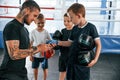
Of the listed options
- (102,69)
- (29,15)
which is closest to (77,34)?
(29,15)

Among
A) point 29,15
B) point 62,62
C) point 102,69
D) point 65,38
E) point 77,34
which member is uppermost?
point 29,15

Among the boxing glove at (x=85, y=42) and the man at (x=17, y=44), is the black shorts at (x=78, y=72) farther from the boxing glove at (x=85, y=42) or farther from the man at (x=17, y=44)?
the man at (x=17, y=44)

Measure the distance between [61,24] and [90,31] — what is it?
2898mm

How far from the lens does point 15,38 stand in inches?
70.0

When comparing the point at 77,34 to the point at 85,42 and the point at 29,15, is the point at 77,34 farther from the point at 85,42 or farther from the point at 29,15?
the point at 29,15

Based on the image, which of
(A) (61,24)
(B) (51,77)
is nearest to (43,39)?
(B) (51,77)

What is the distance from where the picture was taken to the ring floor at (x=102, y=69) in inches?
137

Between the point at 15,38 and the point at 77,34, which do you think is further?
the point at 77,34

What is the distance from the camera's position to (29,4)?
1.83 m

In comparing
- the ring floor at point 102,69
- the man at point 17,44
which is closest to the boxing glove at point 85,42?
the man at point 17,44

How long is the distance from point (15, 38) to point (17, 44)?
0.17ft

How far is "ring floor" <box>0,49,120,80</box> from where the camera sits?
347 cm

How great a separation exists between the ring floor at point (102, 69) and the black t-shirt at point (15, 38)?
55.8 inches

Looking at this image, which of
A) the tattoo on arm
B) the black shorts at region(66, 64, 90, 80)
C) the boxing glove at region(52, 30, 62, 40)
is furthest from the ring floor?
the tattoo on arm
